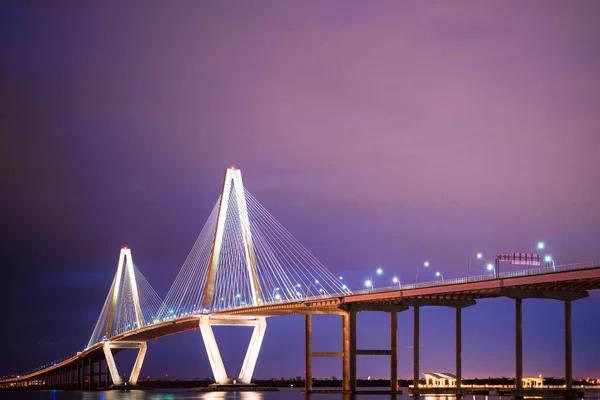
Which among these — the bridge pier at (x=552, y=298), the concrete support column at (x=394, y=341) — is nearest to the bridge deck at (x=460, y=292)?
the bridge pier at (x=552, y=298)

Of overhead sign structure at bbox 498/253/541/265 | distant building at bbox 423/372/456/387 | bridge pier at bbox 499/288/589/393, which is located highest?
overhead sign structure at bbox 498/253/541/265

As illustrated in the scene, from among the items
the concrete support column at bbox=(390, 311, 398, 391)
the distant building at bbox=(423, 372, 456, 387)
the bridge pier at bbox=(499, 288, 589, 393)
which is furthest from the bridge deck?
the distant building at bbox=(423, 372, 456, 387)

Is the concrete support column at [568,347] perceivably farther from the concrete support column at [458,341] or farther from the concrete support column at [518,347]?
the concrete support column at [458,341]

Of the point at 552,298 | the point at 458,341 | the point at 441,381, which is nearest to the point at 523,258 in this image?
the point at 552,298

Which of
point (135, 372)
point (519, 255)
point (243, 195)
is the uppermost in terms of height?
point (243, 195)

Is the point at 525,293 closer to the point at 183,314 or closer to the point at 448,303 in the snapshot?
the point at 448,303

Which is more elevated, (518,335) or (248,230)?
(248,230)

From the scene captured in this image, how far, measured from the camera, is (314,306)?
107 m

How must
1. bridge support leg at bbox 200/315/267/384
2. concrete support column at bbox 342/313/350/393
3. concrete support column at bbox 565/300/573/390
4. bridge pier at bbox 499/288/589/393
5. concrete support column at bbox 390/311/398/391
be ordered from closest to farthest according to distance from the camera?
concrete support column at bbox 565/300/573/390 → bridge pier at bbox 499/288/589/393 → concrete support column at bbox 342/313/350/393 → concrete support column at bbox 390/311/398/391 → bridge support leg at bbox 200/315/267/384

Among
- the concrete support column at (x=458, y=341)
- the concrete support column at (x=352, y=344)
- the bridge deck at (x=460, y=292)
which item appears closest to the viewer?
the bridge deck at (x=460, y=292)

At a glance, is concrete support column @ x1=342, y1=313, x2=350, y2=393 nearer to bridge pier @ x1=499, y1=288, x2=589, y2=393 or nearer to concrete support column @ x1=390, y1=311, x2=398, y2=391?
concrete support column @ x1=390, y1=311, x2=398, y2=391

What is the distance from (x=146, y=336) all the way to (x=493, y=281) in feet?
298

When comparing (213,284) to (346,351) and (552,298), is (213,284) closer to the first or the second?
(346,351)

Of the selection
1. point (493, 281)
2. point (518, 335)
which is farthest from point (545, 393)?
point (493, 281)
